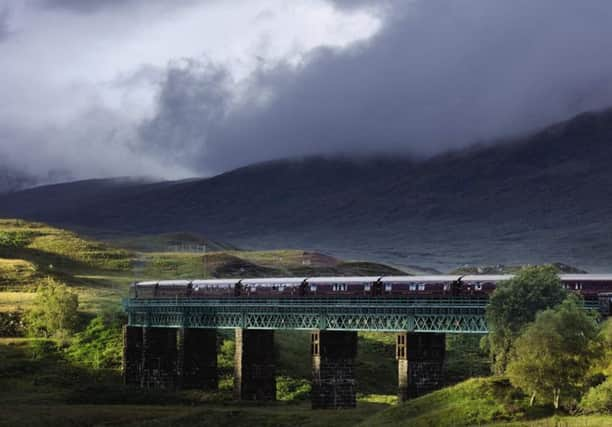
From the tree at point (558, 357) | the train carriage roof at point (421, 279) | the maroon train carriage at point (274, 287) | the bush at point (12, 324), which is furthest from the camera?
the bush at point (12, 324)

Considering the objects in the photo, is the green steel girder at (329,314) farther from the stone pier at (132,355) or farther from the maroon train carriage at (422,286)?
the stone pier at (132,355)

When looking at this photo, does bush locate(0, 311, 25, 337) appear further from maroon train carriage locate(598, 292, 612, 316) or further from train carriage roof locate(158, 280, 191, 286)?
maroon train carriage locate(598, 292, 612, 316)

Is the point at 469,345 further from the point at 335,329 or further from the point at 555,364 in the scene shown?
the point at 555,364

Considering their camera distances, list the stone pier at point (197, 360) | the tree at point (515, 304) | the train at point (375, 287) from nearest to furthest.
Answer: the tree at point (515, 304) < the train at point (375, 287) < the stone pier at point (197, 360)

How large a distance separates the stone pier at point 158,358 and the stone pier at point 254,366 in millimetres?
16642

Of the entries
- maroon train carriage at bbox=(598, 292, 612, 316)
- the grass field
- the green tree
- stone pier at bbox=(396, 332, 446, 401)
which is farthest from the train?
the green tree

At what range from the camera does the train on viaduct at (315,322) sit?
81.2 meters

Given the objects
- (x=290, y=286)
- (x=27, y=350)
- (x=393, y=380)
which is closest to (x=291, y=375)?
(x=393, y=380)

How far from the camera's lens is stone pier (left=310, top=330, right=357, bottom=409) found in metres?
87.8

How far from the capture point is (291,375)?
116 meters

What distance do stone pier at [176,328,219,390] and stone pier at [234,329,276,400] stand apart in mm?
10066

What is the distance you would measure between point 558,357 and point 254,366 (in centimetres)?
3683

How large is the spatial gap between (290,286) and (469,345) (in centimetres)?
4850

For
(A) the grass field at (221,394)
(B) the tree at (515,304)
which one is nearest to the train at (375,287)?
(B) the tree at (515,304)
